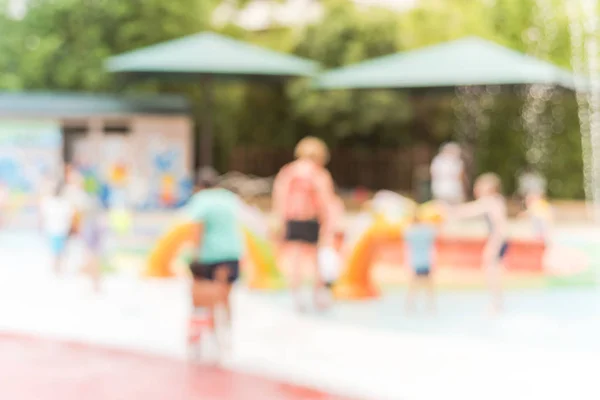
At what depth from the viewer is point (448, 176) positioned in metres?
18.1

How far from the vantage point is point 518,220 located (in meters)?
20.4

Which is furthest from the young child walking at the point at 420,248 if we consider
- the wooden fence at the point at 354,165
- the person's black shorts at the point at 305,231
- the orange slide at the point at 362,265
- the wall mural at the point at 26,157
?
the wooden fence at the point at 354,165

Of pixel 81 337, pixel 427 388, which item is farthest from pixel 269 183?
pixel 427 388

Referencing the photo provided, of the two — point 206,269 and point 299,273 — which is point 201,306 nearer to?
point 206,269

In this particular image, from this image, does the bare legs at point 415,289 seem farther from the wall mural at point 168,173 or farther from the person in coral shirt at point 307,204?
the wall mural at point 168,173

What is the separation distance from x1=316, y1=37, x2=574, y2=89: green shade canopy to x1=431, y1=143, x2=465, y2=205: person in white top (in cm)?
173

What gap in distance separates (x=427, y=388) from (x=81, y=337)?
11.7 ft

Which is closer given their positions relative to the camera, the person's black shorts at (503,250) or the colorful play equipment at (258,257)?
the person's black shorts at (503,250)

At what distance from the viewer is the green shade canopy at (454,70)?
15992 mm

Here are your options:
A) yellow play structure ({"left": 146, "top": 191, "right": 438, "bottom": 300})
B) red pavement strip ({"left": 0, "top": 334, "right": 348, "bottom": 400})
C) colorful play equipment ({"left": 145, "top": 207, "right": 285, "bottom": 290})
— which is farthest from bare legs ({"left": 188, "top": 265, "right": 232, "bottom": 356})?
colorful play equipment ({"left": 145, "top": 207, "right": 285, "bottom": 290})

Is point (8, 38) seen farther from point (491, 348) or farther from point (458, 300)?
point (491, 348)

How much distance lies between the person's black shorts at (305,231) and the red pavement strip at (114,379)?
2.69 m

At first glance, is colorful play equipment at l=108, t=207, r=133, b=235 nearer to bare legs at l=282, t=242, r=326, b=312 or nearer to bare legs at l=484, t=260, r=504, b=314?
bare legs at l=282, t=242, r=326, b=312

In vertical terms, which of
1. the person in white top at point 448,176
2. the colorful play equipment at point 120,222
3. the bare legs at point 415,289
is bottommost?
the bare legs at point 415,289
